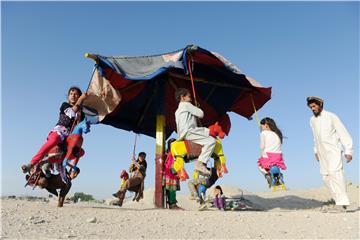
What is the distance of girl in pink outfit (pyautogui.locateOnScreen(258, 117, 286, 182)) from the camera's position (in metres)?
7.03

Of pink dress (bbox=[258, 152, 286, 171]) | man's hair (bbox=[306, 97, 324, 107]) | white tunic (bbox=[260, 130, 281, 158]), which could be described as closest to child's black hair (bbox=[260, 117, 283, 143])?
white tunic (bbox=[260, 130, 281, 158])

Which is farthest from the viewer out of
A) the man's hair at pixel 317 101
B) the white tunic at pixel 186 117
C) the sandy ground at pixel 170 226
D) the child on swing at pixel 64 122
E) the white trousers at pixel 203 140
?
the man's hair at pixel 317 101

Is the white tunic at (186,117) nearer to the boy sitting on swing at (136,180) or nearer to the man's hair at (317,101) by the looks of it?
the boy sitting on swing at (136,180)

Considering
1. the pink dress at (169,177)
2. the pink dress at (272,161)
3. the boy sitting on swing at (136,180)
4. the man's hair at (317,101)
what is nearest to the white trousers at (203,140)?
the pink dress at (169,177)

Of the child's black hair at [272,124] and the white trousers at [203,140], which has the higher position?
the child's black hair at [272,124]

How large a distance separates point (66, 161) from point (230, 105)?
4819 millimetres

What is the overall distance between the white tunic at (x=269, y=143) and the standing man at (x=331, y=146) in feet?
3.02

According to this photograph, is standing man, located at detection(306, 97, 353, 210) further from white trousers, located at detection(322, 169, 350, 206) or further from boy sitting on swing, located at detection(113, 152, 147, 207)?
boy sitting on swing, located at detection(113, 152, 147, 207)

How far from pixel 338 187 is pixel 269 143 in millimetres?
1773

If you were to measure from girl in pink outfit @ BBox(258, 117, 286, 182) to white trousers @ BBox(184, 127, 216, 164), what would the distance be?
1839 mm

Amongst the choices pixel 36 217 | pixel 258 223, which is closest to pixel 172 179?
pixel 258 223

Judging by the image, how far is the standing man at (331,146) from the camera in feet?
19.2

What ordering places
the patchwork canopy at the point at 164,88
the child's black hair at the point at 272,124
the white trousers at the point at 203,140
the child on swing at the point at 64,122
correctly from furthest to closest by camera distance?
the child's black hair at the point at 272,124 → the patchwork canopy at the point at 164,88 → the white trousers at the point at 203,140 → the child on swing at the point at 64,122

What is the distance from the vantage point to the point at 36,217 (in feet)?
12.8
